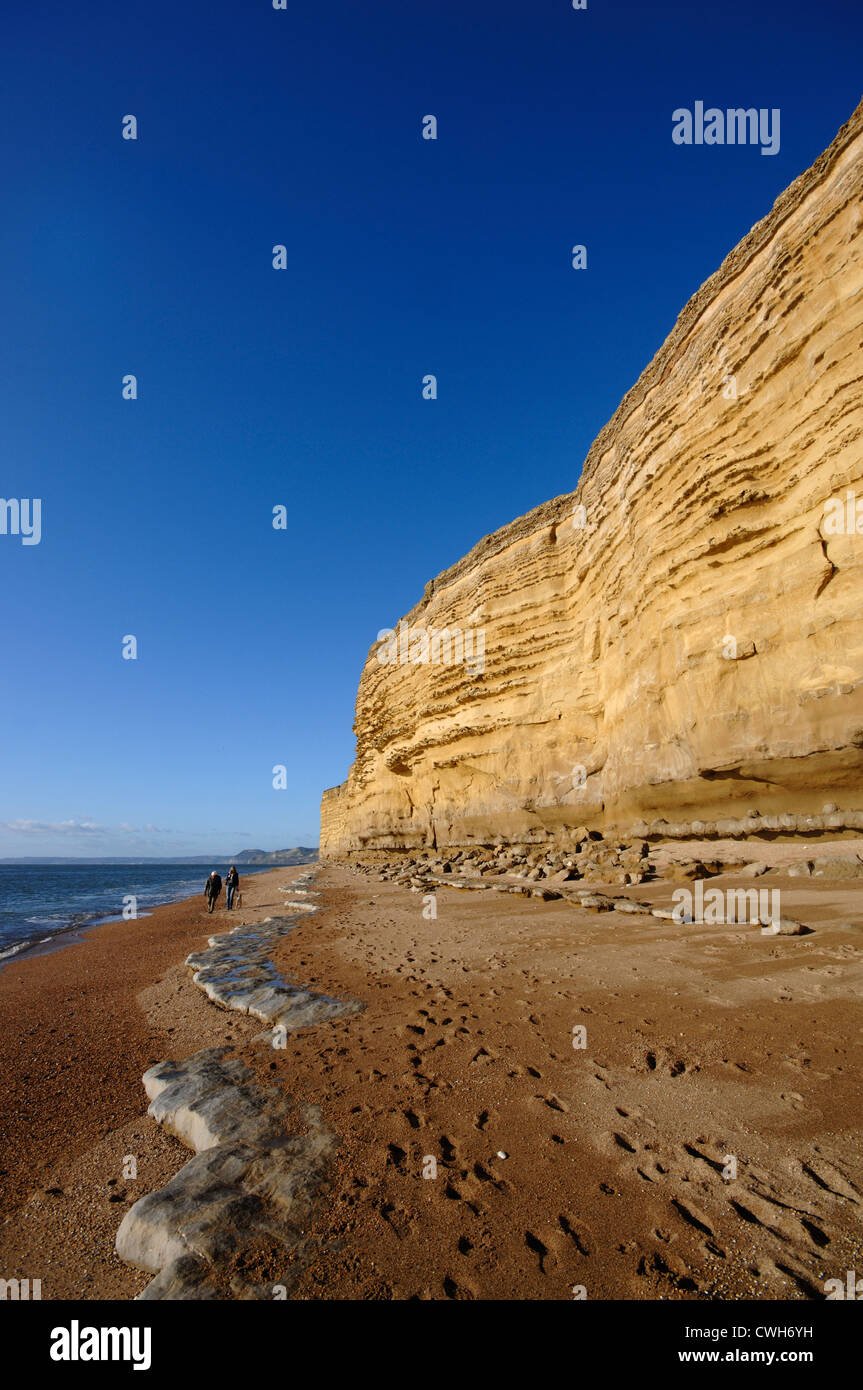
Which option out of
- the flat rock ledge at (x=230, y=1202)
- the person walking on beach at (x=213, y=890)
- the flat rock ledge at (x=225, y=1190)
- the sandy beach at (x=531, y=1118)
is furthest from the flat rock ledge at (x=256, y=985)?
the person walking on beach at (x=213, y=890)

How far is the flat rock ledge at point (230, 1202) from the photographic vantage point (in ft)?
9.04

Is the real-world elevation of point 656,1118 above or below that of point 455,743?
below

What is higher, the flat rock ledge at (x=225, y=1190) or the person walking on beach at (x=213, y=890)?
the flat rock ledge at (x=225, y=1190)

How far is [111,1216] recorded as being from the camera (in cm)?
356

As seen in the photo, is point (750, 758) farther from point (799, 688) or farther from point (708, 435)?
point (708, 435)

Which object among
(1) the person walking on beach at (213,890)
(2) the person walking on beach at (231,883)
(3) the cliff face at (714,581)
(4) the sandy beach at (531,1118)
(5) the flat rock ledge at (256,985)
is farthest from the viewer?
(2) the person walking on beach at (231,883)

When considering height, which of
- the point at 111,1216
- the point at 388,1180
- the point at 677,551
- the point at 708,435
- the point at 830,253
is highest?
the point at 830,253

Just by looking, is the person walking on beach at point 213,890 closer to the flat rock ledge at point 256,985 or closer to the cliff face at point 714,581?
the flat rock ledge at point 256,985

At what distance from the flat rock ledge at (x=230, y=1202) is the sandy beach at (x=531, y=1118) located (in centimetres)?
10

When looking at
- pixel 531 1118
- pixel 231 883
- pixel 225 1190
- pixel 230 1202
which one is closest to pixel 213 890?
pixel 231 883

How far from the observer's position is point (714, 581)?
502 inches
